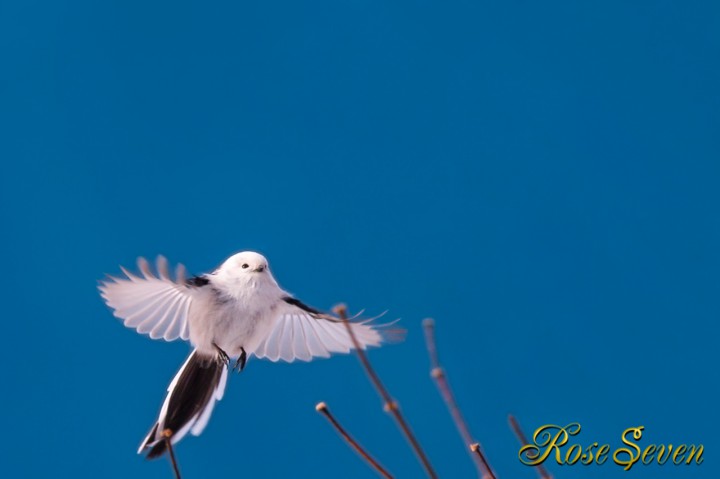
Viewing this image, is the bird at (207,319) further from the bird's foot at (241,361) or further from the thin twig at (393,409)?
the thin twig at (393,409)

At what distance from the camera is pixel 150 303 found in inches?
124

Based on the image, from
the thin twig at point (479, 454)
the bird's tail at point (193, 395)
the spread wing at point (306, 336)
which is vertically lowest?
the thin twig at point (479, 454)

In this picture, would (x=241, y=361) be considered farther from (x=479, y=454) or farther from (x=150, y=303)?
(x=479, y=454)

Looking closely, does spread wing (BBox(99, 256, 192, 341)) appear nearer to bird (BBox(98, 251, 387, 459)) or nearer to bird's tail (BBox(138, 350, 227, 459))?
bird (BBox(98, 251, 387, 459))

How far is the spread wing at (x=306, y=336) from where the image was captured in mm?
3234

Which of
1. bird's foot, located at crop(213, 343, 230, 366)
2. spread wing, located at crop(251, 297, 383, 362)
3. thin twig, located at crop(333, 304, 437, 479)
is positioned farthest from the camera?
spread wing, located at crop(251, 297, 383, 362)

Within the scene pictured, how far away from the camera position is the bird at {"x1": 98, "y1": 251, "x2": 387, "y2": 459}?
298 cm

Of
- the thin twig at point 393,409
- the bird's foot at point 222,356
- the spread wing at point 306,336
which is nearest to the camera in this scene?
the thin twig at point 393,409

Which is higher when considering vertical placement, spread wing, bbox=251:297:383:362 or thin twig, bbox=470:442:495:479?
spread wing, bbox=251:297:383:362

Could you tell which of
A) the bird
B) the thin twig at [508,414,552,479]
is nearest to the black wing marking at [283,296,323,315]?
the bird

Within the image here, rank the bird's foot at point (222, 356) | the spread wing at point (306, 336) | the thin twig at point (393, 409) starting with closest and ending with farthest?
the thin twig at point (393, 409) → the bird's foot at point (222, 356) → the spread wing at point (306, 336)

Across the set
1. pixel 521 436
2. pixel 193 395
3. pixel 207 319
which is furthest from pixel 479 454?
pixel 193 395

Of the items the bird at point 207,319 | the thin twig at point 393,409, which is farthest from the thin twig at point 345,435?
the bird at point 207,319

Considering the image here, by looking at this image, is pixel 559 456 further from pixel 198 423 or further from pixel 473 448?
pixel 198 423
